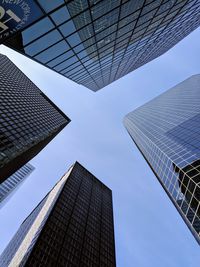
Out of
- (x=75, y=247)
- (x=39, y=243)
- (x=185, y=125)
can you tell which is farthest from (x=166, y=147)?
(x=75, y=247)

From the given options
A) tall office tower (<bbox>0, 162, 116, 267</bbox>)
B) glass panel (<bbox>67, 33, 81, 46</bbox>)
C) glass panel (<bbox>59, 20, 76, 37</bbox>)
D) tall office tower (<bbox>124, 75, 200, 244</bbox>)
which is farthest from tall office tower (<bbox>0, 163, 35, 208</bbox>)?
glass panel (<bbox>59, 20, 76, 37</bbox>)

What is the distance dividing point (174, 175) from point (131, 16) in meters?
23.9

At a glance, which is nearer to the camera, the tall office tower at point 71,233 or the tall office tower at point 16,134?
the tall office tower at point 16,134

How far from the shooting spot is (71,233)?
11619 cm

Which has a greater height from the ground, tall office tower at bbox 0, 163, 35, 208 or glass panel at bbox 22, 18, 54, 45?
glass panel at bbox 22, 18, 54, 45

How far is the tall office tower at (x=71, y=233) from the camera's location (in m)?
95.4

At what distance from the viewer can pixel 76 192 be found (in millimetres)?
157625

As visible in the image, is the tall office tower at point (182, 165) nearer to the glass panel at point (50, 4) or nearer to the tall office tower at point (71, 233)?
the glass panel at point (50, 4)

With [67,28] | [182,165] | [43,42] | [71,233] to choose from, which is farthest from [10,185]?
[67,28]

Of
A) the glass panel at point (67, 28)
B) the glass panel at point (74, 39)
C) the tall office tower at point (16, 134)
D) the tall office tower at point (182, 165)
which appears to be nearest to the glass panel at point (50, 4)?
the glass panel at point (67, 28)

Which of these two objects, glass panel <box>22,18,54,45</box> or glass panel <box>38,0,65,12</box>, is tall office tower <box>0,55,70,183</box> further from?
glass panel <box>38,0,65,12</box>

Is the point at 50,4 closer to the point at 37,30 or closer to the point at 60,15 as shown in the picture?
the point at 60,15

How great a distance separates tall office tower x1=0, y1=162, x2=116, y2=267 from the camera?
95.4 m

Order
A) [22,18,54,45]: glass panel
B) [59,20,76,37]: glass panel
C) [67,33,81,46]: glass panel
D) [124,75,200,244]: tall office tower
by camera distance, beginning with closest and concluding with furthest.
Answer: [22,18,54,45]: glass panel
[59,20,76,37]: glass panel
[67,33,81,46]: glass panel
[124,75,200,244]: tall office tower
